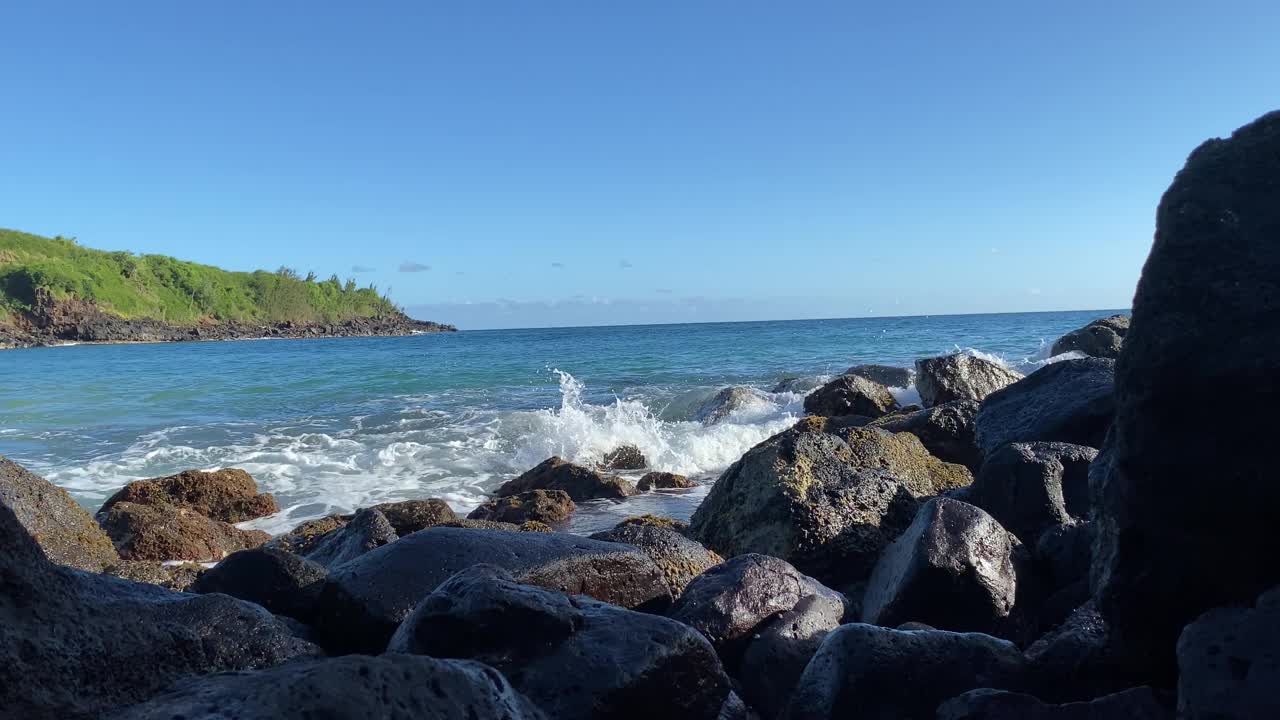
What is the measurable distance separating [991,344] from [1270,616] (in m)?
39.9

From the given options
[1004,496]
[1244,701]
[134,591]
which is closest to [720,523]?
[1004,496]

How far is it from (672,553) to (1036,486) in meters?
1.89

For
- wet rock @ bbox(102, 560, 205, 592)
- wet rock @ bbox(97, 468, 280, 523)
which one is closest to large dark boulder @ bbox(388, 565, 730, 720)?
wet rock @ bbox(102, 560, 205, 592)

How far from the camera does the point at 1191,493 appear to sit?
7.16 feet

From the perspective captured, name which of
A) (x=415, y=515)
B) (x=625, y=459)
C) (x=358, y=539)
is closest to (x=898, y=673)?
(x=358, y=539)

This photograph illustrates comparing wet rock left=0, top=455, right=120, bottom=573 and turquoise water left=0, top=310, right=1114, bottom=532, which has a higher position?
wet rock left=0, top=455, right=120, bottom=573

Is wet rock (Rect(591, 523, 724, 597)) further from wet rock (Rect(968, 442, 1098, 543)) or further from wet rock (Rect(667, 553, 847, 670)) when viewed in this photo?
wet rock (Rect(968, 442, 1098, 543))

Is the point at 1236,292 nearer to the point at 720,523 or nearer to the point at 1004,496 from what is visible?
the point at 1004,496

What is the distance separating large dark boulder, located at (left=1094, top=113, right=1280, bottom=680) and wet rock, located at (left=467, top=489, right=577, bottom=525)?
6.28m

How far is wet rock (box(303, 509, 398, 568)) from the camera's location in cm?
547

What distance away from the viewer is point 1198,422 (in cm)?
219

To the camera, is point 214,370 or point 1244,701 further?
point 214,370

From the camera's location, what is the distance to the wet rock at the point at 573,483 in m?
Answer: 9.90

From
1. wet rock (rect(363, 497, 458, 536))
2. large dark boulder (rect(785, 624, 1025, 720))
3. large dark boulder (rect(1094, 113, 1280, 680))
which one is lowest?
wet rock (rect(363, 497, 458, 536))
